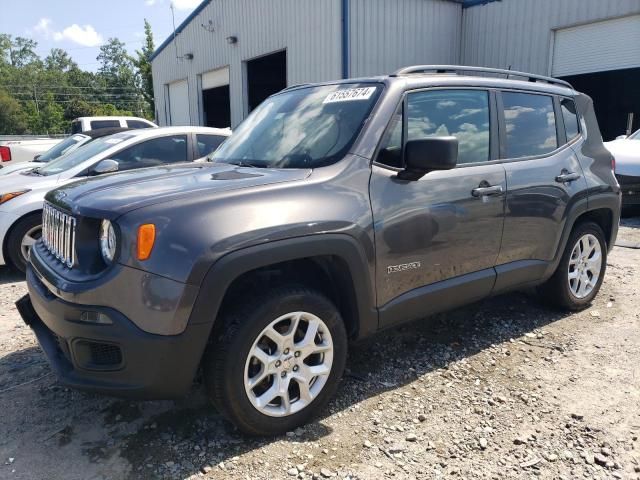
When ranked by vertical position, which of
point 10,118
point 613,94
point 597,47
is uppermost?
point 597,47

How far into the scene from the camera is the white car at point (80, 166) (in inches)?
212

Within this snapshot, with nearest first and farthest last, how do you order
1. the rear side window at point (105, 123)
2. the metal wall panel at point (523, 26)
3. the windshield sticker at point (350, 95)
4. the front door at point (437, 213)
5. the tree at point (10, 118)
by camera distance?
the front door at point (437, 213)
the windshield sticker at point (350, 95)
the metal wall panel at point (523, 26)
the rear side window at point (105, 123)
the tree at point (10, 118)

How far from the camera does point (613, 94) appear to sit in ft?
43.7

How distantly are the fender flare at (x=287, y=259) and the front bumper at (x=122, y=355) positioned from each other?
0.12m

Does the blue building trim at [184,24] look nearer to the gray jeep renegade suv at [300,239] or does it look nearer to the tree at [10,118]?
the gray jeep renegade suv at [300,239]

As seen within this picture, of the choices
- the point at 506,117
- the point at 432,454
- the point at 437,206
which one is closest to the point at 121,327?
the point at 432,454

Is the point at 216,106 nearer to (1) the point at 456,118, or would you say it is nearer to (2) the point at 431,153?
(1) the point at 456,118

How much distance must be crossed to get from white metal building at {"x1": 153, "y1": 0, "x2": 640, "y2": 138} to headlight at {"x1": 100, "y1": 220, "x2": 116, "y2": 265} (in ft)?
34.5

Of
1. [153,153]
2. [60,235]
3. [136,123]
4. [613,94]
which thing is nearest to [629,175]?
[613,94]

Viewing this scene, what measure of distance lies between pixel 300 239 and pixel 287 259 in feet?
0.38


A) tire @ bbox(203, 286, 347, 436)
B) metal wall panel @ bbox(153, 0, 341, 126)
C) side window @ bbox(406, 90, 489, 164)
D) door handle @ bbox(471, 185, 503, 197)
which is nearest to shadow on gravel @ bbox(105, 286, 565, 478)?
tire @ bbox(203, 286, 347, 436)

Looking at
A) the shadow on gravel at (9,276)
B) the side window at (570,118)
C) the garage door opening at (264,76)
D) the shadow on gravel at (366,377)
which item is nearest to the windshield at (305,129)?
the shadow on gravel at (366,377)

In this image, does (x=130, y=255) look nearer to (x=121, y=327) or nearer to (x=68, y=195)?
(x=121, y=327)

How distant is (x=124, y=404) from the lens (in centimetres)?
303
